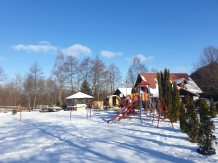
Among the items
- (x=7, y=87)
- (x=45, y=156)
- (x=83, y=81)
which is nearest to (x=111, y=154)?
(x=45, y=156)

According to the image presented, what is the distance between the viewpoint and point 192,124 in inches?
305

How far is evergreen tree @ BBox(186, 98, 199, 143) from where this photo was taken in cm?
762

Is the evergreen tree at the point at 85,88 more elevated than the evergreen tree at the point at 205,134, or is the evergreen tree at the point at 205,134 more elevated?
the evergreen tree at the point at 85,88

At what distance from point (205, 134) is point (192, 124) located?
1401mm

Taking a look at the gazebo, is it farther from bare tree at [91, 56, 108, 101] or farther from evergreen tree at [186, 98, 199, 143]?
evergreen tree at [186, 98, 199, 143]

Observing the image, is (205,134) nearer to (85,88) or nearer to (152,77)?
(152,77)

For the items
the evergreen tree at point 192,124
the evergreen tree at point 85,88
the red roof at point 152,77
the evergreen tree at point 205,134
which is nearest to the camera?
the evergreen tree at point 205,134

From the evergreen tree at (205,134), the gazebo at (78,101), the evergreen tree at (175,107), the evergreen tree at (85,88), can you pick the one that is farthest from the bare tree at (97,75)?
the evergreen tree at (205,134)

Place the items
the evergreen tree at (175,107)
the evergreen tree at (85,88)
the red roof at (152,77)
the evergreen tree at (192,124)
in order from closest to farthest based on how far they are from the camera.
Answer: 1. the evergreen tree at (192,124)
2. the evergreen tree at (175,107)
3. the red roof at (152,77)
4. the evergreen tree at (85,88)

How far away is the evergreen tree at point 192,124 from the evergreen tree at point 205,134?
104 cm

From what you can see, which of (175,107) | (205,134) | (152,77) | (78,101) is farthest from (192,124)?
(78,101)

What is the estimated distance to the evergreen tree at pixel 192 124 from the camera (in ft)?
25.0

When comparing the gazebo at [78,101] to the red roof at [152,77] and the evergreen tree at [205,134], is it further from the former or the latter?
the evergreen tree at [205,134]

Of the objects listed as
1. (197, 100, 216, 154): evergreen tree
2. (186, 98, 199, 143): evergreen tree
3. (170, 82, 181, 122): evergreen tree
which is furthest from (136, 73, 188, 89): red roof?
(197, 100, 216, 154): evergreen tree
